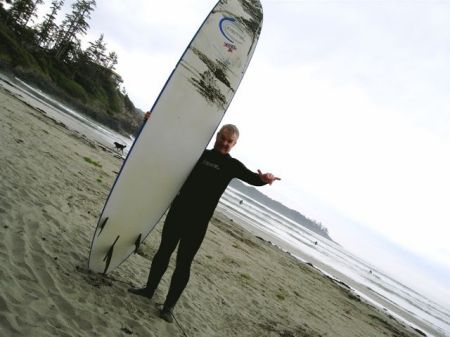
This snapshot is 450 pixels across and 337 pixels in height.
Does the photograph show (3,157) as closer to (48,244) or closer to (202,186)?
(48,244)

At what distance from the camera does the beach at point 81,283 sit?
10.1 ft

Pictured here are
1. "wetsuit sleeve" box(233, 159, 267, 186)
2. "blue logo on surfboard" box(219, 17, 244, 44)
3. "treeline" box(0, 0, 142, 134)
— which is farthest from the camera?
"treeline" box(0, 0, 142, 134)

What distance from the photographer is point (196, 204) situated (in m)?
3.68

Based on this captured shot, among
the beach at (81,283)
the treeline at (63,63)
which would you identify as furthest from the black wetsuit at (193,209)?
the treeline at (63,63)

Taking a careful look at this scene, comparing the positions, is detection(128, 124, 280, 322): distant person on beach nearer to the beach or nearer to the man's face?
the man's face

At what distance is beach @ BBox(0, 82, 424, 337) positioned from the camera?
3.09m

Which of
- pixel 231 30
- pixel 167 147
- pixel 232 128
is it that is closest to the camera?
pixel 232 128

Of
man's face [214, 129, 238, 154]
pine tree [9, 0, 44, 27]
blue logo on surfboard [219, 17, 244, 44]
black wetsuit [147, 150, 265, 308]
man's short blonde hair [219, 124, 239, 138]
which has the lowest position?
black wetsuit [147, 150, 265, 308]

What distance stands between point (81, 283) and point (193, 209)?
4.71 feet

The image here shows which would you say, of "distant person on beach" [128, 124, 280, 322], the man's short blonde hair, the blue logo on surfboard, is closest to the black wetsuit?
"distant person on beach" [128, 124, 280, 322]

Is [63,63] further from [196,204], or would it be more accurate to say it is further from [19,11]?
[196,204]

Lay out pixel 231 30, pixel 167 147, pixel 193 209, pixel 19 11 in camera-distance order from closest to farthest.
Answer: pixel 193 209, pixel 167 147, pixel 231 30, pixel 19 11

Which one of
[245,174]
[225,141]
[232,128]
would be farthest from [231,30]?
[245,174]

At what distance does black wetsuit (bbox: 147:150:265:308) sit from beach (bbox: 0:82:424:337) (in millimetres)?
634
